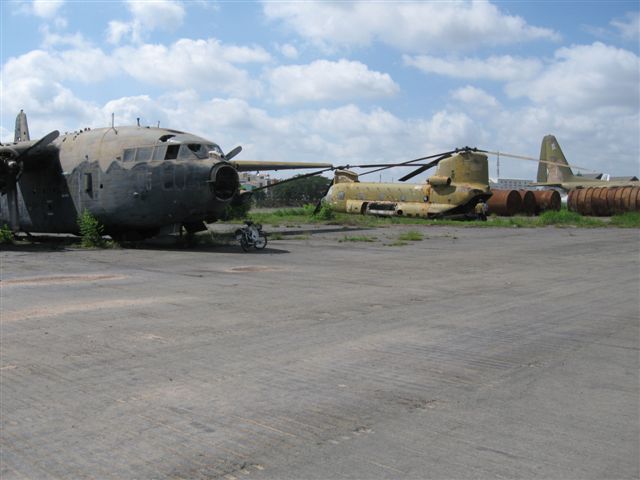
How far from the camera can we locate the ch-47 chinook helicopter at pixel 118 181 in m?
18.6

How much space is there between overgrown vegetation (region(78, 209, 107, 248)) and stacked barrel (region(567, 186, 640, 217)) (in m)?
38.5

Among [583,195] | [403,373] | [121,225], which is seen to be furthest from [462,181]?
[403,373]

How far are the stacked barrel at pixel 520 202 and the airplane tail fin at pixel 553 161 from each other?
14317 mm

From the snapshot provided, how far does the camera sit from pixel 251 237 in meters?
18.8

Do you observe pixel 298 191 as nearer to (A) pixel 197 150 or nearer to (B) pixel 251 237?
(A) pixel 197 150

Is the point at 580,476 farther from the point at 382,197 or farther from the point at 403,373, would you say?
the point at 382,197

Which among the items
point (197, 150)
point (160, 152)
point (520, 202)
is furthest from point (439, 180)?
point (160, 152)

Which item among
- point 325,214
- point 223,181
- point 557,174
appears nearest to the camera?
point 223,181

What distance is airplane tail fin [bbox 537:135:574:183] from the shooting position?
6462cm

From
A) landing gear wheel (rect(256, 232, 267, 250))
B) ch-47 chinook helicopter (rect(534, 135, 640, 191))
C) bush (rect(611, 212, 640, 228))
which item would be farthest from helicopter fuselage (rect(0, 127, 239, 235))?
ch-47 chinook helicopter (rect(534, 135, 640, 191))

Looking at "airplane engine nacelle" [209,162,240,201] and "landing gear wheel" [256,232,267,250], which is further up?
"airplane engine nacelle" [209,162,240,201]

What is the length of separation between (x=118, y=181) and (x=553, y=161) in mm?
57900

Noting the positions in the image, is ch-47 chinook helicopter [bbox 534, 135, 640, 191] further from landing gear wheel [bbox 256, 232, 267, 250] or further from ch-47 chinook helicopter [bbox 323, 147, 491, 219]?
landing gear wheel [bbox 256, 232, 267, 250]

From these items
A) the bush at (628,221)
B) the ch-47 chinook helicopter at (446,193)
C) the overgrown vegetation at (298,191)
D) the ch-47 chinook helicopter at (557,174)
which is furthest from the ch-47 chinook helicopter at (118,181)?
the overgrown vegetation at (298,191)
